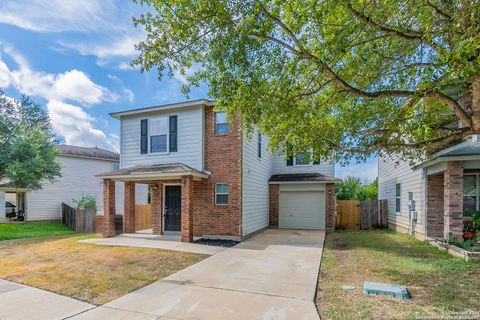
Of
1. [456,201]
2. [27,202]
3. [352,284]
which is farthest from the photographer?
[27,202]

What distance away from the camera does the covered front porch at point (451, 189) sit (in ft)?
30.7

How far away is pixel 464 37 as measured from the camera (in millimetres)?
4684

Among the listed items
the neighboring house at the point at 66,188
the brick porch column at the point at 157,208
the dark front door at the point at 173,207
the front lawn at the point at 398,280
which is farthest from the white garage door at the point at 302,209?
the neighboring house at the point at 66,188

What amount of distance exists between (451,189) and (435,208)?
1821mm

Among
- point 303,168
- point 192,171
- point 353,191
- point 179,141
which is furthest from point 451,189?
point 353,191

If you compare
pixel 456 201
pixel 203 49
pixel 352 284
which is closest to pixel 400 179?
pixel 456 201

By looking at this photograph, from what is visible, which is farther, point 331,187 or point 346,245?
point 331,187

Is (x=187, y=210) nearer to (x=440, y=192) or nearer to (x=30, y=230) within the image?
(x=440, y=192)

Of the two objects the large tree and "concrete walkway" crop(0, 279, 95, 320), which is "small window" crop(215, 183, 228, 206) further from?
"concrete walkway" crop(0, 279, 95, 320)

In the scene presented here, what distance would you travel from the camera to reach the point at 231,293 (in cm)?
532

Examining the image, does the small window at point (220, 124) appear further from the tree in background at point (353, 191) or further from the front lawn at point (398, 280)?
the tree in background at point (353, 191)

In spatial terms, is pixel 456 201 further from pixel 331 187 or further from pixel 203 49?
pixel 203 49

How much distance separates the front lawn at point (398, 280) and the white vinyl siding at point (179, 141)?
6.52m

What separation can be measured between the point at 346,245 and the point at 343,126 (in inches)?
202
